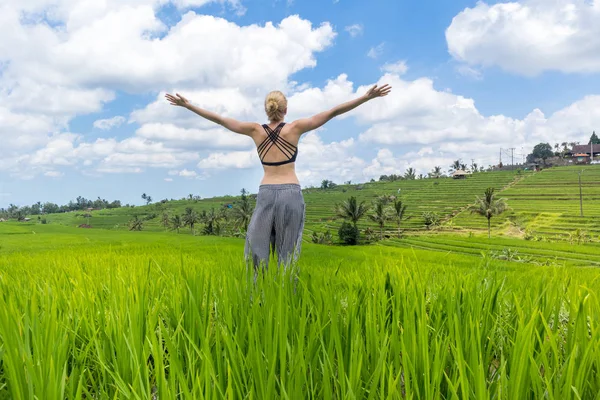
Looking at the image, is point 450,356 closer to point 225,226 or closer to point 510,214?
point 225,226

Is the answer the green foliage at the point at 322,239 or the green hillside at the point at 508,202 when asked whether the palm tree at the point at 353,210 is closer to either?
the green foliage at the point at 322,239

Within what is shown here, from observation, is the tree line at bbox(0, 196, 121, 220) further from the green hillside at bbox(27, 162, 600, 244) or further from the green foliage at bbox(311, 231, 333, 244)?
the green foliage at bbox(311, 231, 333, 244)

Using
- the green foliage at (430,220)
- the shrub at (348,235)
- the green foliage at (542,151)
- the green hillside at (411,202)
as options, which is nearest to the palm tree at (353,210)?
the shrub at (348,235)

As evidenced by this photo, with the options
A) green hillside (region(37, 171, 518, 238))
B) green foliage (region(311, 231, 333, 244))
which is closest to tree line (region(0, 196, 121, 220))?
green hillside (region(37, 171, 518, 238))

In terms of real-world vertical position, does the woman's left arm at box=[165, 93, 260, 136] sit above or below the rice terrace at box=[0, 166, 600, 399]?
above

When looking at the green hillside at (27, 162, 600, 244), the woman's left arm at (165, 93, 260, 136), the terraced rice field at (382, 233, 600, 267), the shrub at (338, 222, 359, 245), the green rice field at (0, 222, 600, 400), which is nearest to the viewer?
the green rice field at (0, 222, 600, 400)

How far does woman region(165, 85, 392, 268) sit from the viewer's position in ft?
11.1

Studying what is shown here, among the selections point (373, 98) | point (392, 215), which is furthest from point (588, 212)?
point (373, 98)

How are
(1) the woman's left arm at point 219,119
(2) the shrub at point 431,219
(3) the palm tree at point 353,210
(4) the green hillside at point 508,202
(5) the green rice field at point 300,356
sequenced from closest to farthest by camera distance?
1. (5) the green rice field at point 300,356
2. (1) the woman's left arm at point 219,119
3. (3) the palm tree at point 353,210
4. (4) the green hillside at point 508,202
5. (2) the shrub at point 431,219

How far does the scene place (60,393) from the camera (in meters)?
1.08

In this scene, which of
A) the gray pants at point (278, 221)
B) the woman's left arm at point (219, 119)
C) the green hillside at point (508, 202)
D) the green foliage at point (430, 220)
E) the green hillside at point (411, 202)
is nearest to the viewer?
the gray pants at point (278, 221)

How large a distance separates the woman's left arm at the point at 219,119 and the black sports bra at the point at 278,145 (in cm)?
16

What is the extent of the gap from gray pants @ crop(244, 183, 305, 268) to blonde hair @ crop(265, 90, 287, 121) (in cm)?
68

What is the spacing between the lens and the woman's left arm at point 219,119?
11.8ft
